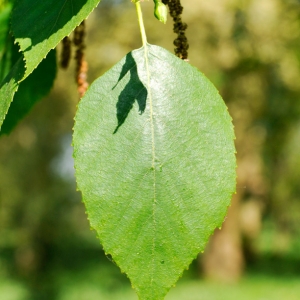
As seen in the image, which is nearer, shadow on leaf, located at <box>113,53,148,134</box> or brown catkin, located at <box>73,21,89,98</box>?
shadow on leaf, located at <box>113,53,148,134</box>

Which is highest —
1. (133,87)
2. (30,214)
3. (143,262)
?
(133,87)

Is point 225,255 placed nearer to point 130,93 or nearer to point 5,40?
point 5,40

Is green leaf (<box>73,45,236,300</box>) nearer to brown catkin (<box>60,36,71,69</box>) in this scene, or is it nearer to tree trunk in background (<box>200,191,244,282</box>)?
brown catkin (<box>60,36,71,69</box>)

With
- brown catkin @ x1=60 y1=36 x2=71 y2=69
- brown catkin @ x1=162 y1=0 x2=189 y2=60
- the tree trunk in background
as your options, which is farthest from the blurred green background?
brown catkin @ x1=162 y1=0 x2=189 y2=60

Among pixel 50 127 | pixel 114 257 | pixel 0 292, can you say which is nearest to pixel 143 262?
pixel 114 257

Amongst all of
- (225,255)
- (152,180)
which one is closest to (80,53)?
(152,180)

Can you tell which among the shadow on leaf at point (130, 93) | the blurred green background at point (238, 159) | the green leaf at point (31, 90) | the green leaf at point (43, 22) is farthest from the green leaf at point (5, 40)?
the blurred green background at point (238, 159)

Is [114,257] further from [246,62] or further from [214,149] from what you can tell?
[246,62]
